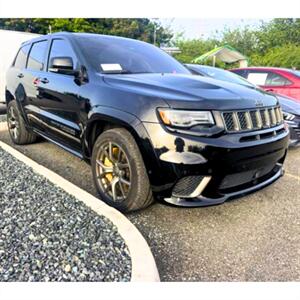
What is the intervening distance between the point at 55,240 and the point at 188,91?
1537 mm

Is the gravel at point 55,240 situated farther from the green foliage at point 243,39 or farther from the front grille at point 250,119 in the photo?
the green foliage at point 243,39

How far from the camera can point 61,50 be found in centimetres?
370

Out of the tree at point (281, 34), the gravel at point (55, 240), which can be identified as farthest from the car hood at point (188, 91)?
the tree at point (281, 34)

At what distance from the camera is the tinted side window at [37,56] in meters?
4.20

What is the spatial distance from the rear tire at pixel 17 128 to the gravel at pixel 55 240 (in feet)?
6.81

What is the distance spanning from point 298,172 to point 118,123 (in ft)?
9.39

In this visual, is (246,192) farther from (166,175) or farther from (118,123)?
(118,123)

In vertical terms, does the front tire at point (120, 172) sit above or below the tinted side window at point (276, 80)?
below

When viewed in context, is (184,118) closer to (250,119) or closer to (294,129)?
(250,119)

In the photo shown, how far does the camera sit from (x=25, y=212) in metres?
2.68

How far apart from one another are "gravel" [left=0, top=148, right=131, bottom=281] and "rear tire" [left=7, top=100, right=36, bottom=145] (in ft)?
6.81

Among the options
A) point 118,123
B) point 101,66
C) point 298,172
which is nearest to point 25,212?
point 118,123

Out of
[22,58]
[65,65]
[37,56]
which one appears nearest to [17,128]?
[22,58]

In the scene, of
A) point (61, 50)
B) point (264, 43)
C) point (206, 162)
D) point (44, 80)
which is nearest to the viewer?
point (206, 162)
